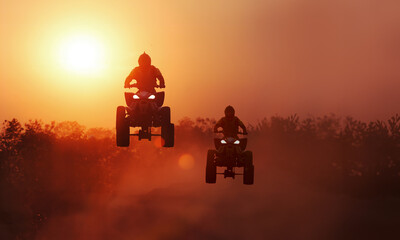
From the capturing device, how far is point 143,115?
98.0 feet

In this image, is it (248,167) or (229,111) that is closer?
(248,167)

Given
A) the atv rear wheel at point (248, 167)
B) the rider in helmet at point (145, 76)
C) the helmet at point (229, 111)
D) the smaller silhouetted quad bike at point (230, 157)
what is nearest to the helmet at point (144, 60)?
the rider in helmet at point (145, 76)

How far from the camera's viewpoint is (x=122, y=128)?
30234mm

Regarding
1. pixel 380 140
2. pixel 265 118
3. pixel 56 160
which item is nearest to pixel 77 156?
pixel 56 160

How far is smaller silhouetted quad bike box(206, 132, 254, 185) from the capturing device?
28188 mm

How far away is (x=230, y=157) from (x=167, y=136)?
3040 mm

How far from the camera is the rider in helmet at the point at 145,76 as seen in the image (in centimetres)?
3057

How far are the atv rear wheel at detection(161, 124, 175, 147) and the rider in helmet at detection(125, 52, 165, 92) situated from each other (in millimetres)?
1683

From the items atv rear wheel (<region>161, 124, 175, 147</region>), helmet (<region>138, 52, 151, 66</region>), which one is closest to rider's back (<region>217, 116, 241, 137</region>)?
atv rear wheel (<region>161, 124, 175, 147</region>)

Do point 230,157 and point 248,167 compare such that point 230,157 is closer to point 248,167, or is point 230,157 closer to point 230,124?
point 248,167

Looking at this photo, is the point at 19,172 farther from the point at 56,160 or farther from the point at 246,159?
the point at 246,159

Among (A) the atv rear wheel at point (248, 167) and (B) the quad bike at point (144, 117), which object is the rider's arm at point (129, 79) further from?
(A) the atv rear wheel at point (248, 167)

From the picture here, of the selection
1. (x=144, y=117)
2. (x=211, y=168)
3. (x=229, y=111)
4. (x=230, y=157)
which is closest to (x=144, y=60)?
(x=144, y=117)

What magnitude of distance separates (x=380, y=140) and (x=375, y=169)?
13.9 m
